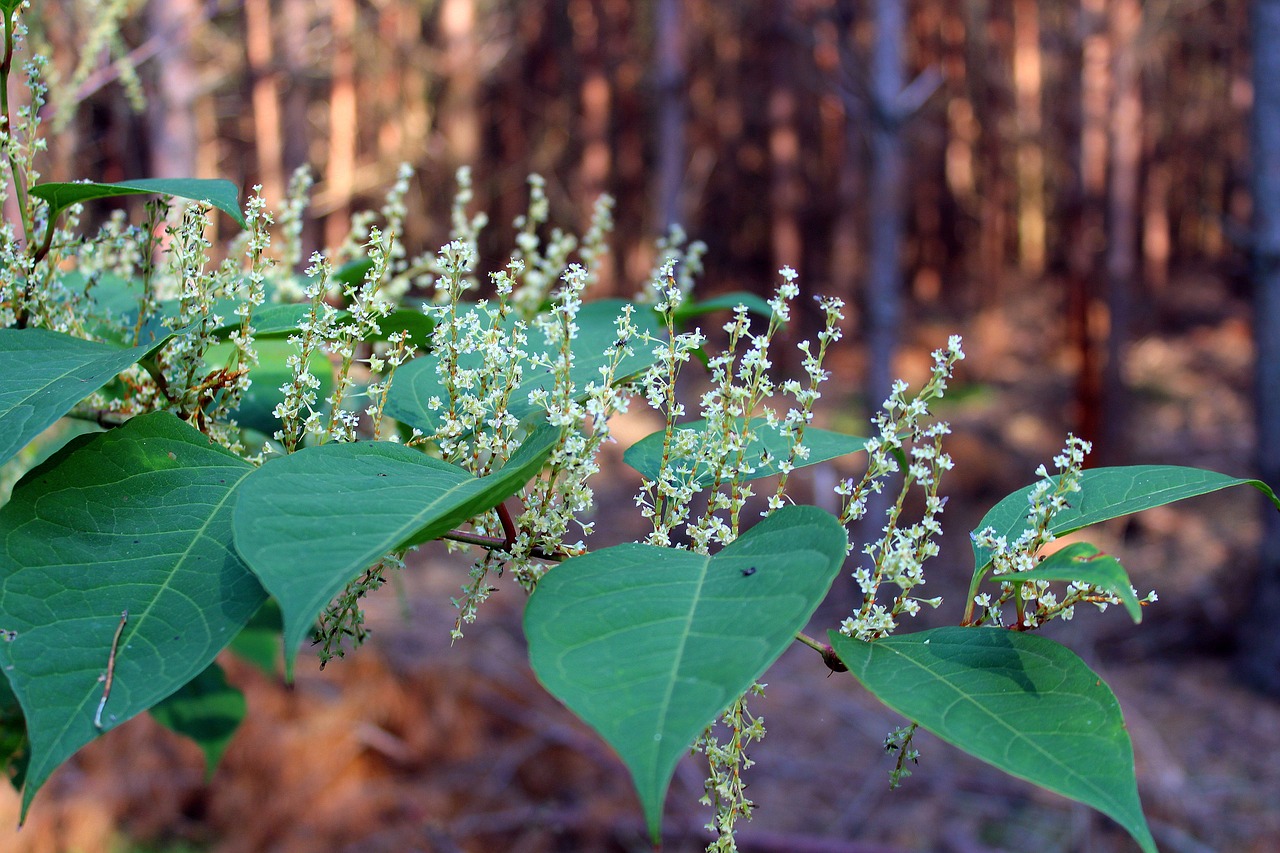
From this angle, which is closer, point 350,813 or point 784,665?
point 350,813

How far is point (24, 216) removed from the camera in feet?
3.15

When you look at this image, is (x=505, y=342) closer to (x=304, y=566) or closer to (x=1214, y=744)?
(x=304, y=566)

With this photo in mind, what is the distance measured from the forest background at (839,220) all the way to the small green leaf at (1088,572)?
1667 millimetres

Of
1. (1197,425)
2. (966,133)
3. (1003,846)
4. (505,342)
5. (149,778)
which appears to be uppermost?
(505,342)

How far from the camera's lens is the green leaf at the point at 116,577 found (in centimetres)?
62

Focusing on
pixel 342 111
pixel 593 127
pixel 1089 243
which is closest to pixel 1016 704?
pixel 1089 243

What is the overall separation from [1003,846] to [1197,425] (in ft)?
30.7

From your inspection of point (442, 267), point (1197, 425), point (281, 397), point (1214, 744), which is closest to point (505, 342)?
point (442, 267)

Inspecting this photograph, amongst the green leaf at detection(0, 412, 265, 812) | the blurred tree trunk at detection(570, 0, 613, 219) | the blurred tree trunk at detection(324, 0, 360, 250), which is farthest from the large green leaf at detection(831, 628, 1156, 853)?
the blurred tree trunk at detection(570, 0, 613, 219)

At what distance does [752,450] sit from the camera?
97 cm

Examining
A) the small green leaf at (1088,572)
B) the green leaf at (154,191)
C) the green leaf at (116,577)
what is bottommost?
the small green leaf at (1088,572)

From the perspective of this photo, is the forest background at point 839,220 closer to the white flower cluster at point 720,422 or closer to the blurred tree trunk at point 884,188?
the blurred tree trunk at point 884,188

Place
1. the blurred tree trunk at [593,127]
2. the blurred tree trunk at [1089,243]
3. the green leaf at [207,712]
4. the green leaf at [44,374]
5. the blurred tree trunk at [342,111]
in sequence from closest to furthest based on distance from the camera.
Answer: the green leaf at [44,374] < the green leaf at [207,712] < the blurred tree trunk at [1089,243] < the blurred tree trunk at [342,111] < the blurred tree trunk at [593,127]

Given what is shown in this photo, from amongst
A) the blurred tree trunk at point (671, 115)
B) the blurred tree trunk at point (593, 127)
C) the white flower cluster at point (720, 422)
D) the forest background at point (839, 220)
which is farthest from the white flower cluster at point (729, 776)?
the blurred tree trunk at point (593, 127)
